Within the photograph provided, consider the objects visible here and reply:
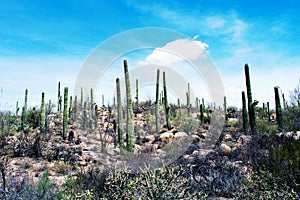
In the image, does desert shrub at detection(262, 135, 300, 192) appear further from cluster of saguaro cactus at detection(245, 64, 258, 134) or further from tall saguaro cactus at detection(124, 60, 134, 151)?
cluster of saguaro cactus at detection(245, 64, 258, 134)

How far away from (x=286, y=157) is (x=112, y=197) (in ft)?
13.5

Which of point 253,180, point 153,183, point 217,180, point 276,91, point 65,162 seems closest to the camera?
point 153,183

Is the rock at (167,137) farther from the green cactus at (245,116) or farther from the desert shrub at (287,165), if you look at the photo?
the desert shrub at (287,165)

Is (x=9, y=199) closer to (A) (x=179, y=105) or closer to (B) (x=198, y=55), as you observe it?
(B) (x=198, y=55)

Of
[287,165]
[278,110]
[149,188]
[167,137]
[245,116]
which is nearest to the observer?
[149,188]

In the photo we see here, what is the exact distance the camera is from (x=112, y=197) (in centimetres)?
446

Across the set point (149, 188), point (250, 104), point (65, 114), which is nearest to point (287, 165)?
point (149, 188)

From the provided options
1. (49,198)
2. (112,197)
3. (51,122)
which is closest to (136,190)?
(112,197)

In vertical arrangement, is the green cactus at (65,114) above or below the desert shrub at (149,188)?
above

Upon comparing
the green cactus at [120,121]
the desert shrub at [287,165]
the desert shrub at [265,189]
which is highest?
the green cactus at [120,121]

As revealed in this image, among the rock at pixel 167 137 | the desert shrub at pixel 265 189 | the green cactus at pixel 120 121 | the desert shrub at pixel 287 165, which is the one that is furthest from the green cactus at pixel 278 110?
the desert shrub at pixel 265 189

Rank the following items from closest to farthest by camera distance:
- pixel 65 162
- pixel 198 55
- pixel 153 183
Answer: pixel 153 183, pixel 65 162, pixel 198 55

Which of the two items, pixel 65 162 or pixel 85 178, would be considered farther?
pixel 65 162

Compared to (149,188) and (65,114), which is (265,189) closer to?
(149,188)
